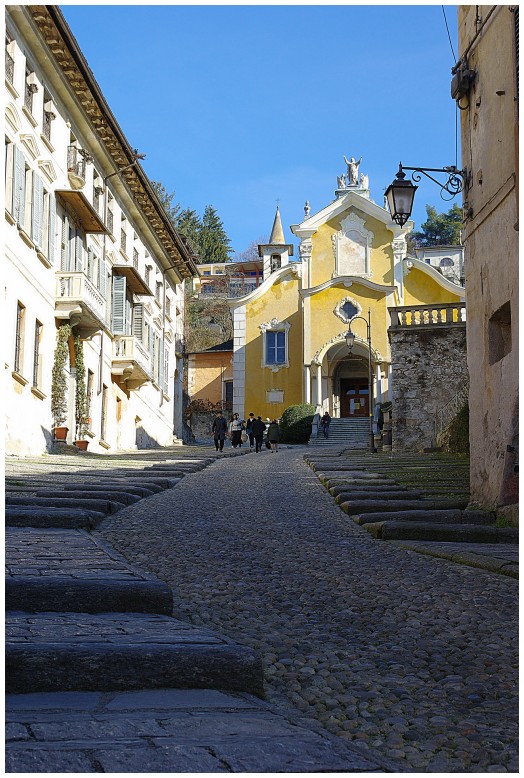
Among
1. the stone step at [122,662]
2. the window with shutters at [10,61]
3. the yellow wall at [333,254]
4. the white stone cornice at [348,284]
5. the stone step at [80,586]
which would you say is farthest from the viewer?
the yellow wall at [333,254]

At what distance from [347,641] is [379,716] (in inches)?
50.8

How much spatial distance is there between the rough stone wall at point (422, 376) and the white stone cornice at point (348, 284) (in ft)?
66.5

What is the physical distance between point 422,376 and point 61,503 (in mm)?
18018

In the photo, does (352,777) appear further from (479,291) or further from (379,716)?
(479,291)

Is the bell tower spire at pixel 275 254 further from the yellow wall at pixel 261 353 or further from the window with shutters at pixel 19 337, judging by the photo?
the window with shutters at pixel 19 337

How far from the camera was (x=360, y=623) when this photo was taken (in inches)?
241

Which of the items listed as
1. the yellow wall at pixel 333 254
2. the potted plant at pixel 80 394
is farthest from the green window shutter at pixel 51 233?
the yellow wall at pixel 333 254

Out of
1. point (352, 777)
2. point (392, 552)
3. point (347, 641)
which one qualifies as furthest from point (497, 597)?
point (352, 777)

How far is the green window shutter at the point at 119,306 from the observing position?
3181cm

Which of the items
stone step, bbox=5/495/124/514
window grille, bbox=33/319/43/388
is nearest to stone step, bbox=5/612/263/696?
stone step, bbox=5/495/124/514

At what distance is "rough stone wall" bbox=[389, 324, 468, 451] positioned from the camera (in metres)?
27.2

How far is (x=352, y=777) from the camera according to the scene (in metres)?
3.22

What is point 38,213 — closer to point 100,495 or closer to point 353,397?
point 100,495

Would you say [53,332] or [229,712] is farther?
[53,332]
